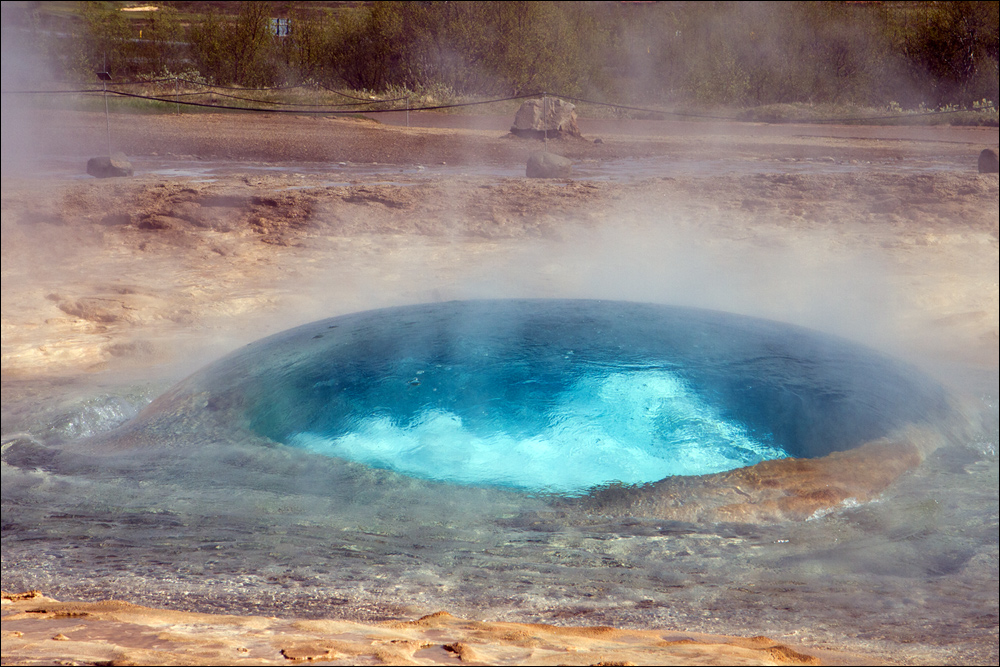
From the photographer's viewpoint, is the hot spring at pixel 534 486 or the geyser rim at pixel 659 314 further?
the geyser rim at pixel 659 314

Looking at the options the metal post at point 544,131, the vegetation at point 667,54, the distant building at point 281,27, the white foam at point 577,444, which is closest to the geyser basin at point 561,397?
the white foam at point 577,444

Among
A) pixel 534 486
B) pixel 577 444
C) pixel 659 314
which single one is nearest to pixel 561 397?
pixel 577 444

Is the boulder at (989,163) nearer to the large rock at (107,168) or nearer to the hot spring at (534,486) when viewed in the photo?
the hot spring at (534,486)

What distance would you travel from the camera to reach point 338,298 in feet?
17.4

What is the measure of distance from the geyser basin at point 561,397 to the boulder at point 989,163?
6.51 meters

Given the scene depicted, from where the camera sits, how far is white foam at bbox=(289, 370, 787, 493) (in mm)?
2715

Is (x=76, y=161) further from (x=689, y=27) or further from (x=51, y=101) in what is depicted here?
(x=689, y=27)

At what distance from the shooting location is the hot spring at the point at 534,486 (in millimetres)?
2273

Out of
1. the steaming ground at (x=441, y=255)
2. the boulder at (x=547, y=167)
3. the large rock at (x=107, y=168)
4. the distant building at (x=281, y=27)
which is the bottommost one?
the steaming ground at (x=441, y=255)

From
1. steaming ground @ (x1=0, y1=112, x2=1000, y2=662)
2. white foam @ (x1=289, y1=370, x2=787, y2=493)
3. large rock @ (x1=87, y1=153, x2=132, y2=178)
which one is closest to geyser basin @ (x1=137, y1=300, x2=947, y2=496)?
white foam @ (x1=289, y1=370, x2=787, y2=493)

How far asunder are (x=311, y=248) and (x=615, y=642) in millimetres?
4892

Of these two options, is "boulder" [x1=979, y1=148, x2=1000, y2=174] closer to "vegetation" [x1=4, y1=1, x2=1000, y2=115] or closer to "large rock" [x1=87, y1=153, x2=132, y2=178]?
"vegetation" [x1=4, y1=1, x2=1000, y2=115]

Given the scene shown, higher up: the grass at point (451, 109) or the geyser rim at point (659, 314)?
the grass at point (451, 109)

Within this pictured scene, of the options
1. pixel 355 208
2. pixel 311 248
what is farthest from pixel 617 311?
pixel 355 208
